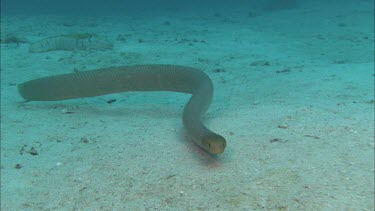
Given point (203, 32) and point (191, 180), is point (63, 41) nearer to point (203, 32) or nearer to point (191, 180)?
point (203, 32)

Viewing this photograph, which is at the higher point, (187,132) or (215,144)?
(215,144)

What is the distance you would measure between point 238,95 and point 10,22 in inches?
492

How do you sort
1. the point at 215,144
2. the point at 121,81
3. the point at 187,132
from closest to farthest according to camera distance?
1. the point at 215,144
2. the point at 187,132
3. the point at 121,81

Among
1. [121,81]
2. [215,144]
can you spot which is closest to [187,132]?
[215,144]

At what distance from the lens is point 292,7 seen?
19.8 m

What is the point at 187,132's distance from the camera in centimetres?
354

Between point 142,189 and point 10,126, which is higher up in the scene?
point 142,189

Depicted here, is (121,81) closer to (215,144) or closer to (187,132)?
(187,132)

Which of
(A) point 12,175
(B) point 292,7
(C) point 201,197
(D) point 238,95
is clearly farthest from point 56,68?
(B) point 292,7

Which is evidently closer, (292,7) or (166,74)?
(166,74)

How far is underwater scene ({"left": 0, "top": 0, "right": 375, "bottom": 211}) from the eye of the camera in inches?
104

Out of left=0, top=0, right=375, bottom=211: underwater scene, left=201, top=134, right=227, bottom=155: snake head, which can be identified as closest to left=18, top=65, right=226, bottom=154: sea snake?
left=0, top=0, right=375, bottom=211: underwater scene

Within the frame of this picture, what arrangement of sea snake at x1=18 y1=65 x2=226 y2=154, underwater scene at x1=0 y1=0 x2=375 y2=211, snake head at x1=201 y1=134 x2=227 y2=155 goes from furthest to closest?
sea snake at x1=18 y1=65 x2=226 y2=154, snake head at x1=201 y1=134 x2=227 y2=155, underwater scene at x1=0 y1=0 x2=375 y2=211

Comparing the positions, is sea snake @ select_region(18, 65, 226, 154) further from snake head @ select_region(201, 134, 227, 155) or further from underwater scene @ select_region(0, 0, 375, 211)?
snake head @ select_region(201, 134, 227, 155)
